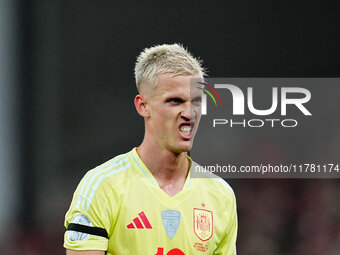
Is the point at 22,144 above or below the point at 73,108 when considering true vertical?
below

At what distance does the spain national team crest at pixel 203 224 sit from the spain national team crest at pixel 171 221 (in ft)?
0.32

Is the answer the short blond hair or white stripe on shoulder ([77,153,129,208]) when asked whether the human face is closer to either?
the short blond hair

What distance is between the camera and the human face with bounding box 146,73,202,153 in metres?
2.82

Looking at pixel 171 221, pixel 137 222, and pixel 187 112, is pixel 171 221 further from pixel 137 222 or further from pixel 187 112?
pixel 187 112

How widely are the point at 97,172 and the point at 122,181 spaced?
12 centimetres

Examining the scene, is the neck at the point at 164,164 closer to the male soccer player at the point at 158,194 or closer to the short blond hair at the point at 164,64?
the male soccer player at the point at 158,194

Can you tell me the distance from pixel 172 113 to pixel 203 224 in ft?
1.74

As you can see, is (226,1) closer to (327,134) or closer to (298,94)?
(298,94)

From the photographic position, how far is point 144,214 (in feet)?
9.15

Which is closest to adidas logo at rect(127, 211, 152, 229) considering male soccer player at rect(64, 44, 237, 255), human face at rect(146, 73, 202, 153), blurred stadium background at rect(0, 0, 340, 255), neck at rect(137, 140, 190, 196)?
male soccer player at rect(64, 44, 237, 255)

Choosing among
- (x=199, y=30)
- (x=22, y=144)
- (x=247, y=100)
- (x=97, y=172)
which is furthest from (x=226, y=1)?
(x=97, y=172)

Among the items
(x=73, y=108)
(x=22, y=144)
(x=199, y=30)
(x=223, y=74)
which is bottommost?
(x=22, y=144)

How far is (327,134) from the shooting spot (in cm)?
477

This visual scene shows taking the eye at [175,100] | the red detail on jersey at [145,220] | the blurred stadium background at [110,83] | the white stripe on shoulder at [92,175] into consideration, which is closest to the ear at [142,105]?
the eye at [175,100]
